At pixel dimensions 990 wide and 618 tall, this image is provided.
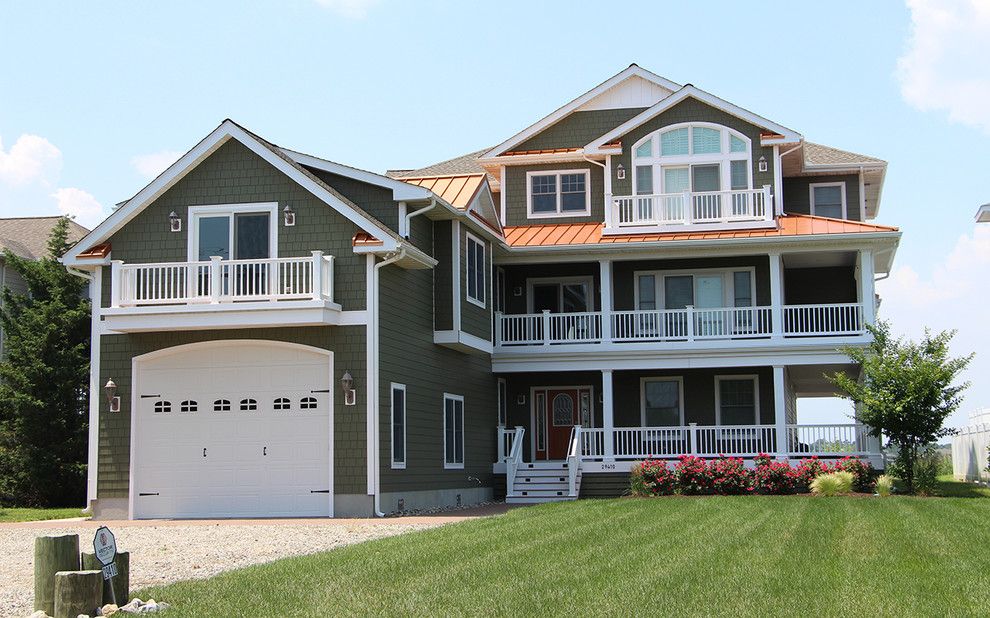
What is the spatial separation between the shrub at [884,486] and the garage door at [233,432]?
11.1 m

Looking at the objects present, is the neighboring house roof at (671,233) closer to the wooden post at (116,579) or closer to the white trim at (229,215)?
the white trim at (229,215)

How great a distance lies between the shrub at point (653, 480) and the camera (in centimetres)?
2519

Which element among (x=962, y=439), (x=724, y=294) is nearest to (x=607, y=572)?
(x=724, y=294)

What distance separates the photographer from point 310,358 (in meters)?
21.5

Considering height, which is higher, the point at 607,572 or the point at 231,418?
the point at 231,418

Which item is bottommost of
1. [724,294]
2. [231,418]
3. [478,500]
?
[478,500]

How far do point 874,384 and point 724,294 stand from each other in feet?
17.4

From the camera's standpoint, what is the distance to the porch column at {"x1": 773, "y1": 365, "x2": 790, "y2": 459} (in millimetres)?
26078

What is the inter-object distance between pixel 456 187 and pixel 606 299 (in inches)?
189

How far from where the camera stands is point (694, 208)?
28.8m

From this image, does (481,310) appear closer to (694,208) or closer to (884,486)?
(694,208)

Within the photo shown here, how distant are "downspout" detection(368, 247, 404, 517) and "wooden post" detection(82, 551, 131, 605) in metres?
10.9

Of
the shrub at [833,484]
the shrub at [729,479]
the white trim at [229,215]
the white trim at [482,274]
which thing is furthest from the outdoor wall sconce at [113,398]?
the shrub at [833,484]

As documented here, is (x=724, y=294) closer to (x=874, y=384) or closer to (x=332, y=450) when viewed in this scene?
(x=874, y=384)
